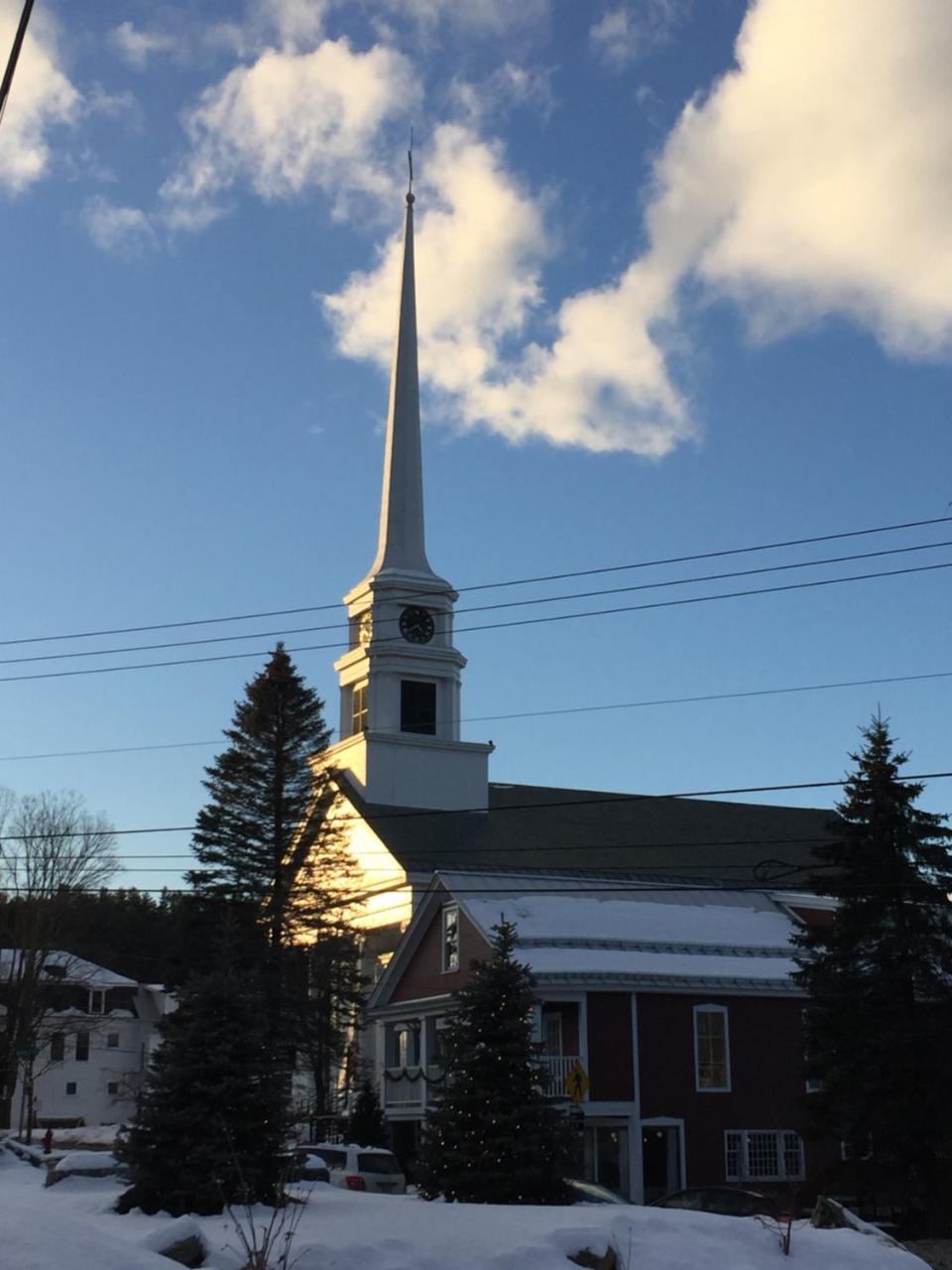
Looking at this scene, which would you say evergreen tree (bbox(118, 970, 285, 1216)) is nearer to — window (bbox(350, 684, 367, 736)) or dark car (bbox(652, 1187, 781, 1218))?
dark car (bbox(652, 1187, 781, 1218))

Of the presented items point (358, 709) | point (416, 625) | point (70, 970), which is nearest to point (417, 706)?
point (358, 709)

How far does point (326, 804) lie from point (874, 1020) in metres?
28.4

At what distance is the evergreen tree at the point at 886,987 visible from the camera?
26953 millimetres

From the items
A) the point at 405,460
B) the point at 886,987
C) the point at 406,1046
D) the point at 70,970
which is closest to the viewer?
the point at 886,987

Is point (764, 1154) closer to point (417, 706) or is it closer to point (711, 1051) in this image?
point (711, 1051)

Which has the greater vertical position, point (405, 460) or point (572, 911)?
point (405, 460)

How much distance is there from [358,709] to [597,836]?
1108 cm

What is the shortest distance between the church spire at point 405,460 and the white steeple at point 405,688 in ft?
0.24

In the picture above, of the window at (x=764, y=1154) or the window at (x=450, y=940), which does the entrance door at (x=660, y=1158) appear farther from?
the window at (x=450, y=940)

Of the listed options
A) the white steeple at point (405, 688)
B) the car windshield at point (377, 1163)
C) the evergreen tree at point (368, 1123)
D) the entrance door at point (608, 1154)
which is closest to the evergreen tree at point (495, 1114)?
the car windshield at point (377, 1163)

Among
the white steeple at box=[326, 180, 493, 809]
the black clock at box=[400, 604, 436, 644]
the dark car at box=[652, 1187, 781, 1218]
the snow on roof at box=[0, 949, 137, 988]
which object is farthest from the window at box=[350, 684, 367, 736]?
the dark car at box=[652, 1187, 781, 1218]

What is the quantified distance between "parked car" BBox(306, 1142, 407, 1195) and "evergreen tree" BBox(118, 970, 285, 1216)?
11.3 m

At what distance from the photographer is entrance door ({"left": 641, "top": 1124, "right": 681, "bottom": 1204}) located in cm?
3719

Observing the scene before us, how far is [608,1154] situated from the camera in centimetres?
3703
